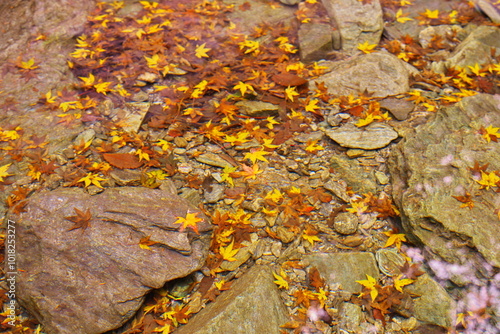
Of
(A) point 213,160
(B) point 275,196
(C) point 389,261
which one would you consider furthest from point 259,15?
(C) point 389,261

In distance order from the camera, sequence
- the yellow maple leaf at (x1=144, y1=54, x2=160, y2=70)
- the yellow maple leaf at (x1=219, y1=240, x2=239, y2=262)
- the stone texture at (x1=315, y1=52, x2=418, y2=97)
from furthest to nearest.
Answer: the yellow maple leaf at (x1=144, y1=54, x2=160, y2=70) → the stone texture at (x1=315, y1=52, x2=418, y2=97) → the yellow maple leaf at (x1=219, y1=240, x2=239, y2=262)

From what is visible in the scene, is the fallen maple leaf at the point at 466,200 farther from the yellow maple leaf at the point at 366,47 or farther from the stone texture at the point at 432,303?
the yellow maple leaf at the point at 366,47

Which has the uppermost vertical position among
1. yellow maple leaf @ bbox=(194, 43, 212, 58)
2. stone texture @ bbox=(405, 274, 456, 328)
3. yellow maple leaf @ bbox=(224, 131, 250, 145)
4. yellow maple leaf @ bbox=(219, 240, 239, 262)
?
yellow maple leaf @ bbox=(194, 43, 212, 58)

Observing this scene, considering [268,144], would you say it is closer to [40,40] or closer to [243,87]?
[243,87]

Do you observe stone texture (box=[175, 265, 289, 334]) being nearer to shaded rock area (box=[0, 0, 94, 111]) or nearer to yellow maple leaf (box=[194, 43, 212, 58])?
yellow maple leaf (box=[194, 43, 212, 58])

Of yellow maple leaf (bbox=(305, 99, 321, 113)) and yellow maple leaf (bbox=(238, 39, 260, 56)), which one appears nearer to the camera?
yellow maple leaf (bbox=(305, 99, 321, 113))

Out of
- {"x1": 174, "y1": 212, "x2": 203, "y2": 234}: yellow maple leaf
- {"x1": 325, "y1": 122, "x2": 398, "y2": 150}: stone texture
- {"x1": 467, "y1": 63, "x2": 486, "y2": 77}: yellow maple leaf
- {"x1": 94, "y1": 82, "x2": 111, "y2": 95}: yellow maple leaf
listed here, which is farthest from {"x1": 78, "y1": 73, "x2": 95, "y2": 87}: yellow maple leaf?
{"x1": 467, "y1": 63, "x2": 486, "y2": 77}: yellow maple leaf

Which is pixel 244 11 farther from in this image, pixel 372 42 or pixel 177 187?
pixel 177 187
